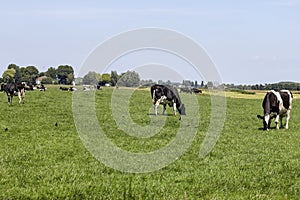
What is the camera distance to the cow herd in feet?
86.1

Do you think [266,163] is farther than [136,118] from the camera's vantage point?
No

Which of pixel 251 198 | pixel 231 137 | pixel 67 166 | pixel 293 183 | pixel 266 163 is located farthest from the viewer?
pixel 231 137

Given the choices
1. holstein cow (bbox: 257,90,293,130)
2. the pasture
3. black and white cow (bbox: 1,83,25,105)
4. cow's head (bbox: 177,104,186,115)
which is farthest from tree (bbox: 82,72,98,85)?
black and white cow (bbox: 1,83,25,105)

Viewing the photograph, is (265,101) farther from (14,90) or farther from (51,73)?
(51,73)

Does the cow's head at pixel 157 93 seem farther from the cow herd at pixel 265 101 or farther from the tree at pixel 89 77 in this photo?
the tree at pixel 89 77

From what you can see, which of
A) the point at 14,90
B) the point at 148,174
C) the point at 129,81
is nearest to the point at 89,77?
the point at 129,81

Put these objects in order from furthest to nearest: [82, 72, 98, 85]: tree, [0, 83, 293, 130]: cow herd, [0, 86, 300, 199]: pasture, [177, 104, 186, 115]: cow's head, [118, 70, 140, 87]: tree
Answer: [177, 104, 186, 115]: cow's head, [0, 83, 293, 130]: cow herd, [118, 70, 140, 87]: tree, [82, 72, 98, 85]: tree, [0, 86, 300, 199]: pasture

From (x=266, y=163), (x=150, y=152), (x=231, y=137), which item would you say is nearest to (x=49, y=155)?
(x=150, y=152)

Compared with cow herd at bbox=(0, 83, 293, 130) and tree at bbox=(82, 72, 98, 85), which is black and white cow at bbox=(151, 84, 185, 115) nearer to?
cow herd at bbox=(0, 83, 293, 130)

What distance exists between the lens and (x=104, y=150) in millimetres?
16141

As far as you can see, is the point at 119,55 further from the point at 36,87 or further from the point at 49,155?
the point at 36,87

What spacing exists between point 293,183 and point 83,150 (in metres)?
7.06

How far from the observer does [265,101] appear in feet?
87.8

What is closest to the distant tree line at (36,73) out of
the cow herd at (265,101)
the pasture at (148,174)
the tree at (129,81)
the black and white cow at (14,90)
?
the black and white cow at (14,90)
